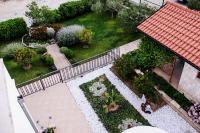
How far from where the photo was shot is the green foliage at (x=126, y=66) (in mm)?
16766

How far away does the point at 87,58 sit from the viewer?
2011cm

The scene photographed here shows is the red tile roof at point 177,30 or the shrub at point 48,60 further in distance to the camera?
the shrub at point 48,60

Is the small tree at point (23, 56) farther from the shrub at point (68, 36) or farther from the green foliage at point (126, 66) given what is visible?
the green foliage at point (126, 66)

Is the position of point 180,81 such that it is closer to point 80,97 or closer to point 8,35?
point 80,97

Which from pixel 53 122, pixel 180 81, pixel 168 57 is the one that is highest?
pixel 168 57

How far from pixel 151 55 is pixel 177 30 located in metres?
2.08

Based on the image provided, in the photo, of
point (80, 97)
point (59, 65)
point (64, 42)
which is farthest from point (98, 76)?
point (64, 42)

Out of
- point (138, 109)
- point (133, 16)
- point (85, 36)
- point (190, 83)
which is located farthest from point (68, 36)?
point (190, 83)

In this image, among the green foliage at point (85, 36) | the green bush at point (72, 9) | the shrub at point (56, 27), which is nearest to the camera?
the green foliage at point (85, 36)

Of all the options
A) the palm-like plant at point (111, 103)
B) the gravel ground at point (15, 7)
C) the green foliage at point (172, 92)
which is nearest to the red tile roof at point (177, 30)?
the green foliage at point (172, 92)

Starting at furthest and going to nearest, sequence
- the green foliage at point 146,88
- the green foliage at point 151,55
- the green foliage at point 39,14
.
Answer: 1. the green foliage at point 39,14
2. the green foliage at point 151,55
3. the green foliage at point 146,88

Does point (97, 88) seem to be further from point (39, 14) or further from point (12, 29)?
point (12, 29)

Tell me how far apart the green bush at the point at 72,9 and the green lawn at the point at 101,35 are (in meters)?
0.48

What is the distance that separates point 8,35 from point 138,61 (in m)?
12.0
